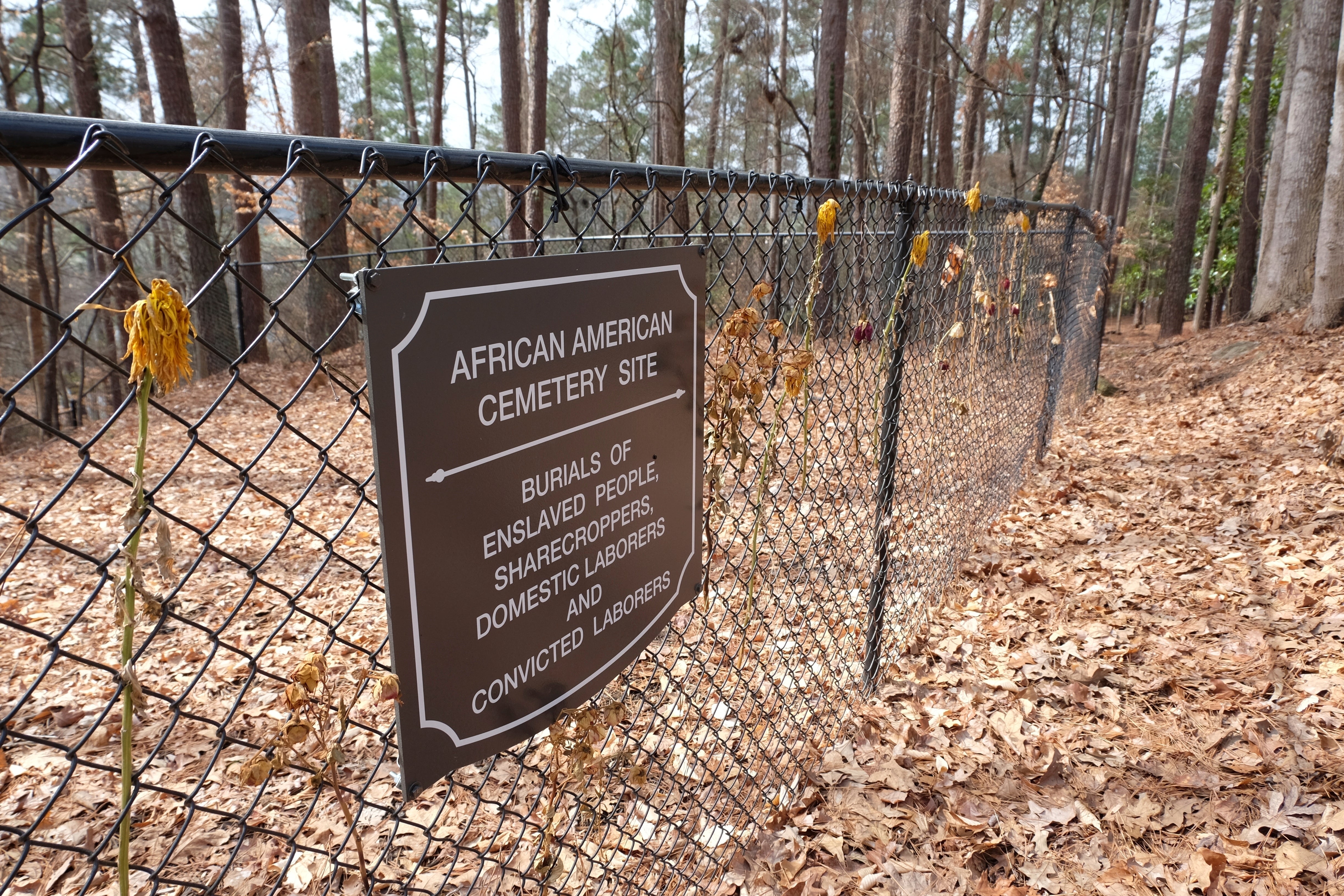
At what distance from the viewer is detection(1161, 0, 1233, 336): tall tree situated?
12.3 metres

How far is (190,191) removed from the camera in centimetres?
1107

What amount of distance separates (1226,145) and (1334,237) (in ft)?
29.2

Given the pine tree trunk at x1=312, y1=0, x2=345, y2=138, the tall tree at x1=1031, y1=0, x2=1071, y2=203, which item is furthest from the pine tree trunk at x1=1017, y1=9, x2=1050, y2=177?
the pine tree trunk at x1=312, y1=0, x2=345, y2=138

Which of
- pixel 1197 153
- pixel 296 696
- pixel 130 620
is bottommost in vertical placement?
pixel 296 696

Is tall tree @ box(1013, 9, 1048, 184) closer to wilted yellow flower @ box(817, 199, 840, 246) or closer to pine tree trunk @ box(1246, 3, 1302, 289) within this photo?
pine tree trunk @ box(1246, 3, 1302, 289)

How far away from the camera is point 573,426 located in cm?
144

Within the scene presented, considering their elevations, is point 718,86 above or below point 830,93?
above

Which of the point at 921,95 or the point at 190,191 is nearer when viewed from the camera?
the point at 190,191

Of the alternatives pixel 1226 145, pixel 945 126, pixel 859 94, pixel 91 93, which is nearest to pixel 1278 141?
pixel 1226 145

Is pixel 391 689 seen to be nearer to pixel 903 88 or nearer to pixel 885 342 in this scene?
pixel 885 342

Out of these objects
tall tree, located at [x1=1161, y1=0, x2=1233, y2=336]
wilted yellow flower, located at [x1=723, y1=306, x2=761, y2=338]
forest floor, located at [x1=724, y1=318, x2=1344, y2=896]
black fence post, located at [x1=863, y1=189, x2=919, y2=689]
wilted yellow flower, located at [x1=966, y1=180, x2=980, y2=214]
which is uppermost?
tall tree, located at [x1=1161, y1=0, x2=1233, y2=336]

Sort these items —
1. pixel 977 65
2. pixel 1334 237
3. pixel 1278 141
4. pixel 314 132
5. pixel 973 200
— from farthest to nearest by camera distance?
pixel 977 65 < pixel 1278 141 < pixel 314 132 < pixel 1334 237 < pixel 973 200

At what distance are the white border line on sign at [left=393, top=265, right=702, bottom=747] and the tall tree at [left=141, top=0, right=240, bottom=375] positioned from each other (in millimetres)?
9060

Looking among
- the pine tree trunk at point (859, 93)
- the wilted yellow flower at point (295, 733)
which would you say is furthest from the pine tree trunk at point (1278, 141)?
the wilted yellow flower at point (295, 733)
